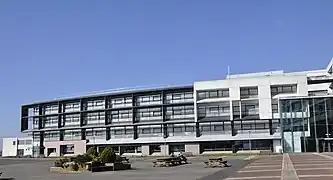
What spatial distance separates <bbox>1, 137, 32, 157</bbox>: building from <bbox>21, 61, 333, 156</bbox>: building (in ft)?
70.3

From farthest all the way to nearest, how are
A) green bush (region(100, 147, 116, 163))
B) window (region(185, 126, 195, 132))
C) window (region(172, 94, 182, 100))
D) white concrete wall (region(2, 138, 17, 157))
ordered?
white concrete wall (region(2, 138, 17, 157))
window (region(172, 94, 182, 100))
window (region(185, 126, 195, 132))
green bush (region(100, 147, 116, 163))

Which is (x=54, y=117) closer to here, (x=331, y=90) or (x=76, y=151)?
(x=76, y=151)

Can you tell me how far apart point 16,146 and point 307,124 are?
10122 centimetres

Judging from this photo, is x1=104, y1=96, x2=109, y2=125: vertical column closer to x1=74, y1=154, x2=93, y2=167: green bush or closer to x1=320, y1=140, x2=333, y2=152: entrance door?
x1=320, y1=140, x2=333, y2=152: entrance door

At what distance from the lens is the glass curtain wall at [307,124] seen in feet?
240

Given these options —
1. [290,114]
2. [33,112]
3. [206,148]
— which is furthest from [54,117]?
[290,114]

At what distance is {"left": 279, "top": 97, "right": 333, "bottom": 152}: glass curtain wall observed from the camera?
73.2m

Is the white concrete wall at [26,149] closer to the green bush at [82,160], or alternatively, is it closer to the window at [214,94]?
the window at [214,94]

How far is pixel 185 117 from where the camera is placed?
100m

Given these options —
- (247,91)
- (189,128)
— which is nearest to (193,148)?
(189,128)

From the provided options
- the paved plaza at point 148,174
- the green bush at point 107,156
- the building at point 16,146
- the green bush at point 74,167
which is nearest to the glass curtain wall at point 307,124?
the paved plaza at point 148,174

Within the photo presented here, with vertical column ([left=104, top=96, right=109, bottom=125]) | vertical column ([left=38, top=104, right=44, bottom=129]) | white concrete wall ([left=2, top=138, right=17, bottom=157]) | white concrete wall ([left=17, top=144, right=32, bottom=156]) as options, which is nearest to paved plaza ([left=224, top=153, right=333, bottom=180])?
vertical column ([left=104, top=96, right=109, bottom=125])

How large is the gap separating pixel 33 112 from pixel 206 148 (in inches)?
2125

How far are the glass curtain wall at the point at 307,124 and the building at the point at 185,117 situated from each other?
0.40 m
